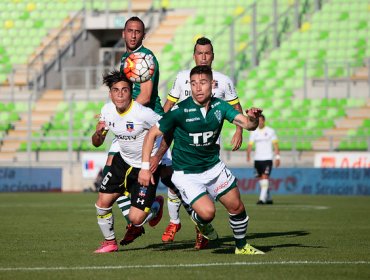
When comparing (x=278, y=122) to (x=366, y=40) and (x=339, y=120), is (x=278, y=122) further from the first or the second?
(x=366, y=40)

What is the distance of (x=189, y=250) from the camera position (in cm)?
1099

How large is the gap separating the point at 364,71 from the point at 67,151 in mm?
10298

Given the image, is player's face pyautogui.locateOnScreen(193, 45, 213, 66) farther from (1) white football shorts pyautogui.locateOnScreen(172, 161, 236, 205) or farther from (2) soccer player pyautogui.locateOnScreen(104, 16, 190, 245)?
(1) white football shorts pyautogui.locateOnScreen(172, 161, 236, 205)

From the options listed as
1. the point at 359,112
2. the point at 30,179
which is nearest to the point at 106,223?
the point at 30,179

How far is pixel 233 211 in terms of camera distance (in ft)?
33.8

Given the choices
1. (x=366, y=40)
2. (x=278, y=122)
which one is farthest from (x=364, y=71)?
(x=278, y=122)

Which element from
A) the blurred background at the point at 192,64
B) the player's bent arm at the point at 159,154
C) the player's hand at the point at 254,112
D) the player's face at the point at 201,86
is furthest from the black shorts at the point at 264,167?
the player's hand at the point at 254,112

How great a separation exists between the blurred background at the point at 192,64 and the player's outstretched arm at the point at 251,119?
18898mm

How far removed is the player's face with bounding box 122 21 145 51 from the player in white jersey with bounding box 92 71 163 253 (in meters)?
0.62

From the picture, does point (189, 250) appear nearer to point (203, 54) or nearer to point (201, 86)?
point (201, 86)

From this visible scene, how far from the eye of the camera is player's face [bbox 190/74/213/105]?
1009 centimetres

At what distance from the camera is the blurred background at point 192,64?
3134cm

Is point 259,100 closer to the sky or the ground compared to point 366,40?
closer to the ground

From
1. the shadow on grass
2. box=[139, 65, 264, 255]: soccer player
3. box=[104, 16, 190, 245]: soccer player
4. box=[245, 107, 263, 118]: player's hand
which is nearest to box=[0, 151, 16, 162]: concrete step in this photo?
the shadow on grass
